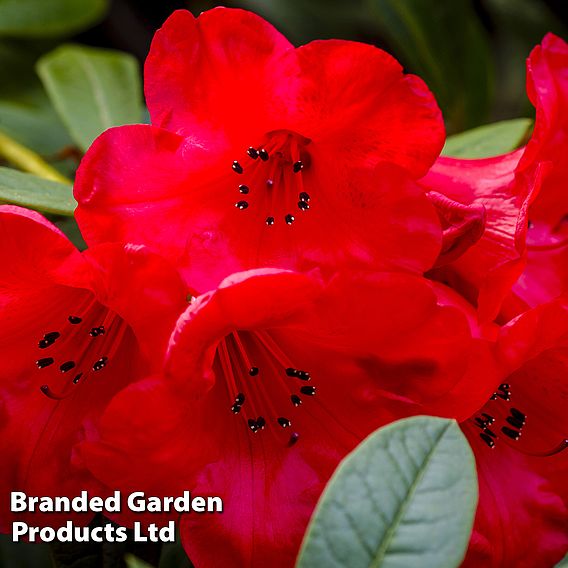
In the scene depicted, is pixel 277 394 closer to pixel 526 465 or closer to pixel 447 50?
pixel 526 465

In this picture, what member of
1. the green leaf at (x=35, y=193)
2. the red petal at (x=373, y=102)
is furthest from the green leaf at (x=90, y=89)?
the red petal at (x=373, y=102)

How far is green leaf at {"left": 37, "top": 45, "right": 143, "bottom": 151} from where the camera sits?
1.23 metres

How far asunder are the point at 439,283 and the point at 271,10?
112 cm

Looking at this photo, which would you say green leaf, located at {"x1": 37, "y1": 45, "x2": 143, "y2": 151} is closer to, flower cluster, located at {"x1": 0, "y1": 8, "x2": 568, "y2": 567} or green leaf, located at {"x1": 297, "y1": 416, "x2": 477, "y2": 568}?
flower cluster, located at {"x1": 0, "y1": 8, "x2": 568, "y2": 567}

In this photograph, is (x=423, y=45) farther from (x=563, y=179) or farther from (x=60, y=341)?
(x=60, y=341)

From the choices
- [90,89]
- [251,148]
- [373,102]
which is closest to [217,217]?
[251,148]

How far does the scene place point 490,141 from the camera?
3.75 ft

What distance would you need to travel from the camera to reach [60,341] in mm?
863

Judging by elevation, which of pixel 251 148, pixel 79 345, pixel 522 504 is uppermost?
pixel 251 148

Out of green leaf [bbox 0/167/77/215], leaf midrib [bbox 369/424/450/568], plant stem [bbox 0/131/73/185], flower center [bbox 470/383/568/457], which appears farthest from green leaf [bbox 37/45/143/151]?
leaf midrib [bbox 369/424/450/568]

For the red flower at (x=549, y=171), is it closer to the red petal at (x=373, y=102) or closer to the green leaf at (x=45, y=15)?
the red petal at (x=373, y=102)

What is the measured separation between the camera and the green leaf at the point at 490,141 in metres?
1.12

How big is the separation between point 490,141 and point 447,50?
0.48 m

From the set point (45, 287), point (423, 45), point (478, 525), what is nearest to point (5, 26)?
point (423, 45)
